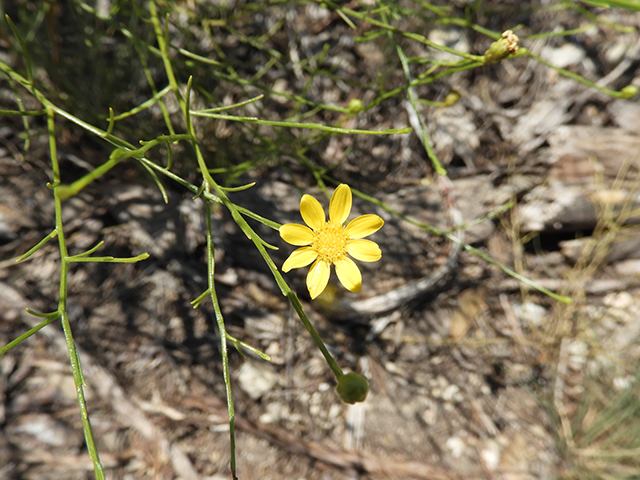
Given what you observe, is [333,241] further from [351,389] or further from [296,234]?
[351,389]

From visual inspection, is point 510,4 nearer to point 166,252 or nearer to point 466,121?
point 466,121

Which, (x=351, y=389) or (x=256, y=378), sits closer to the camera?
(x=351, y=389)

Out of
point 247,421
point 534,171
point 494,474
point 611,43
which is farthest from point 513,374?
point 611,43

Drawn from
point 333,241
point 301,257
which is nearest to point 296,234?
point 301,257

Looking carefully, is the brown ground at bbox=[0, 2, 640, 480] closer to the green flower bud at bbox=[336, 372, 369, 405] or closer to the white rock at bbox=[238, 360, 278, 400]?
the white rock at bbox=[238, 360, 278, 400]

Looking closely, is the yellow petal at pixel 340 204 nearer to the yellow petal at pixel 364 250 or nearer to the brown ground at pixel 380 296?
the yellow petal at pixel 364 250

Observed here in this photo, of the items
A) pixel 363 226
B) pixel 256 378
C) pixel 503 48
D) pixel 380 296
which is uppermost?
pixel 503 48

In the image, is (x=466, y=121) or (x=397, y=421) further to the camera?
(x=466, y=121)
